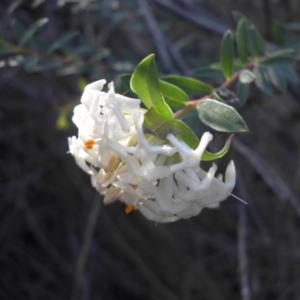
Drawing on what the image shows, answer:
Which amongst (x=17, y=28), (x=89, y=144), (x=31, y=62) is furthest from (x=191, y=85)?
(x=17, y=28)

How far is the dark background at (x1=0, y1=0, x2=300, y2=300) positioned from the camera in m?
2.33

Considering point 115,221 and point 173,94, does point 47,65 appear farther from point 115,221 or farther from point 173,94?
point 115,221

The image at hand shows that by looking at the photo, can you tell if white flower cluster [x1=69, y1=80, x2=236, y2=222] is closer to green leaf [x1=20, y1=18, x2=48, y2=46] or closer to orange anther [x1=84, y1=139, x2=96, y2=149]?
orange anther [x1=84, y1=139, x2=96, y2=149]

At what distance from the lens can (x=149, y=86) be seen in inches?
27.2

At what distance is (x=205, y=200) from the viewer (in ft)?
2.36

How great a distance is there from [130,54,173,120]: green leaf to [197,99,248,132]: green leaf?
0.08 m

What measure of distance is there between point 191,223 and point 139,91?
1986mm

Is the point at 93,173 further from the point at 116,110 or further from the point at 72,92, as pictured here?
the point at 72,92

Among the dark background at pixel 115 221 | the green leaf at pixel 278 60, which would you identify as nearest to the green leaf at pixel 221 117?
the green leaf at pixel 278 60

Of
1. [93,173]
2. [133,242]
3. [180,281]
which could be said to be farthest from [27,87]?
[93,173]

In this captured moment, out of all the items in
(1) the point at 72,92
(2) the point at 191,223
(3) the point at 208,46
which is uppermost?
(1) the point at 72,92

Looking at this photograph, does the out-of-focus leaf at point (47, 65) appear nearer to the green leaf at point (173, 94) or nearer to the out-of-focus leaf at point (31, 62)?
the out-of-focus leaf at point (31, 62)

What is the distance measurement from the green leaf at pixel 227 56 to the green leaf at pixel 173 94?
0.19 meters

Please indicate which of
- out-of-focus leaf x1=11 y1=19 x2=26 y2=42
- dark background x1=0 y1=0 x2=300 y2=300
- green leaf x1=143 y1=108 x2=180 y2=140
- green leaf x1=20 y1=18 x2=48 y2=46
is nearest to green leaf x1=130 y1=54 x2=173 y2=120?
green leaf x1=143 y1=108 x2=180 y2=140
